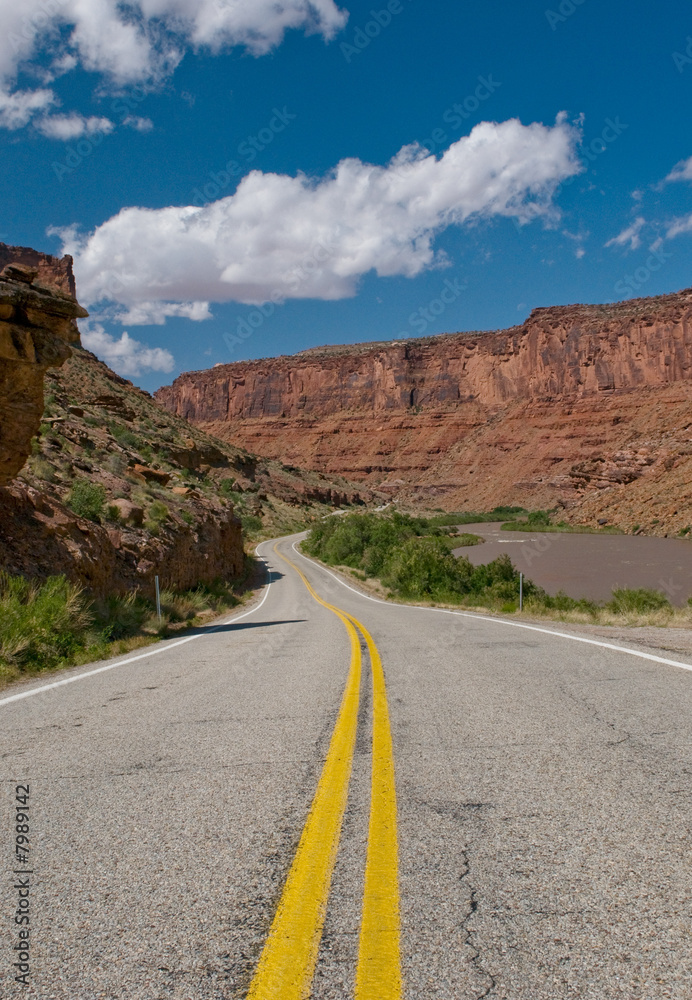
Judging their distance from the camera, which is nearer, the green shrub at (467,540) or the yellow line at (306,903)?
the yellow line at (306,903)

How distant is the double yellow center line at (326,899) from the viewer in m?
1.75

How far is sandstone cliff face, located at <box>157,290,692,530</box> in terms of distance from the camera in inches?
3529

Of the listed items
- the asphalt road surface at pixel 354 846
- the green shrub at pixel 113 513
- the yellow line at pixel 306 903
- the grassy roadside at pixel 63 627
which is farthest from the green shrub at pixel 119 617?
the yellow line at pixel 306 903

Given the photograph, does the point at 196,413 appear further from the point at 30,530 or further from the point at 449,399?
the point at 30,530

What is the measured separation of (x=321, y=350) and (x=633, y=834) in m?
152

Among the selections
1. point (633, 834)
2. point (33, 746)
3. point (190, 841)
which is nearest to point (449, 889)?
point (633, 834)

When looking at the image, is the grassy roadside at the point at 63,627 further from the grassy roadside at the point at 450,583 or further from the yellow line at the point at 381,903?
the grassy roadside at the point at 450,583

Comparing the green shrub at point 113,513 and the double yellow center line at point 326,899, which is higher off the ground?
the green shrub at point 113,513

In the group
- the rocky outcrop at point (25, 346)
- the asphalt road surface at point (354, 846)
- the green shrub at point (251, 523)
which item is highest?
the rocky outcrop at point (25, 346)

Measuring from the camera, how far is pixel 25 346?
10648 mm

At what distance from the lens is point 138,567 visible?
15.9 meters

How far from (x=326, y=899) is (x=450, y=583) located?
81.8 ft

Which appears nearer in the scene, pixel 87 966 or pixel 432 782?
pixel 87 966

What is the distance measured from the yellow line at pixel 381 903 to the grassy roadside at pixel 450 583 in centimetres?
934
